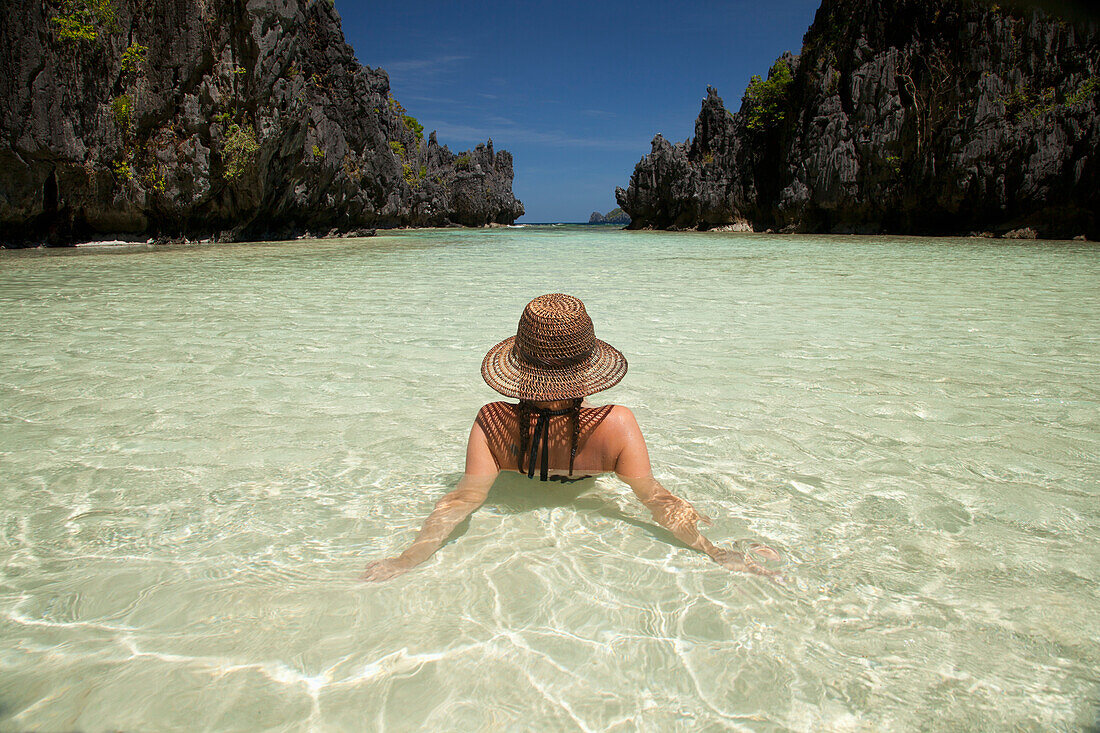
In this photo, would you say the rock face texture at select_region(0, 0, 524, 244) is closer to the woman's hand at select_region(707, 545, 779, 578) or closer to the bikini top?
the bikini top

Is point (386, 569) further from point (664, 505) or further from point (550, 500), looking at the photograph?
point (664, 505)

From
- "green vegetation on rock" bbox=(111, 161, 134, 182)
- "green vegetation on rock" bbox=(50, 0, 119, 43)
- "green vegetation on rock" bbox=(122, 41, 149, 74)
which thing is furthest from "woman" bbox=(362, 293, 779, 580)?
"green vegetation on rock" bbox=(122, 41, 149, 74)

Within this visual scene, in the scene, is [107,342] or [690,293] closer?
[107,342]

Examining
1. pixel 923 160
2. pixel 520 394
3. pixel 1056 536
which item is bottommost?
pixel 1056 536

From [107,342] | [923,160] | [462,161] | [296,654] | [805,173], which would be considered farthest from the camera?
[462,161]

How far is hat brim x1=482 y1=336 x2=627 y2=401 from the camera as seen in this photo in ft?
8.08

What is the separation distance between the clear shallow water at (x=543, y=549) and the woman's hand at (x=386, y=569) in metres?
0.05

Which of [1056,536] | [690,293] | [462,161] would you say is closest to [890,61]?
[690,293]

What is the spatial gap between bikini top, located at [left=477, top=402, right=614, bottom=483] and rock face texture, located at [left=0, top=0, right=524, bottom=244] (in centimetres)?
2159

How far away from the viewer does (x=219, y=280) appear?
10.9m

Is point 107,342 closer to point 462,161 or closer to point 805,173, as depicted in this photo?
point 805,173

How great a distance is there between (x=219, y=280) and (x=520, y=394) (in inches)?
409

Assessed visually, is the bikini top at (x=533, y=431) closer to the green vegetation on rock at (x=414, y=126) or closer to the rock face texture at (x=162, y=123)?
the rock face texture at (x=162, y=123)

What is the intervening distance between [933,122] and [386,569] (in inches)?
1464
